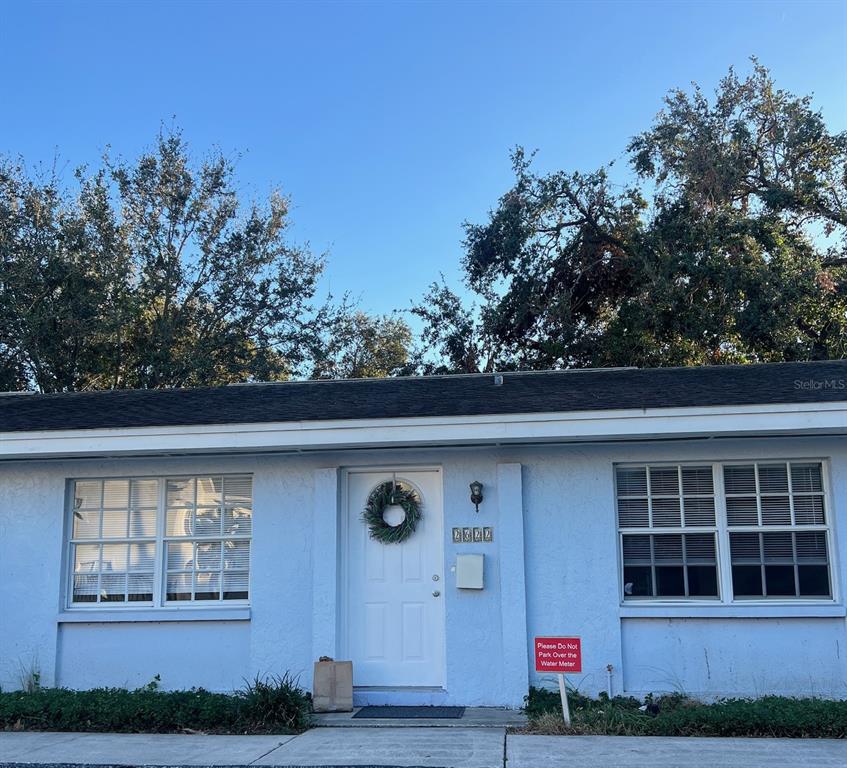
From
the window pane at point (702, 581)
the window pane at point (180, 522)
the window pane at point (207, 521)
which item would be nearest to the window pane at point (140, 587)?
the window pane at point (180, 522)

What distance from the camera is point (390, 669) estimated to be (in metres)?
8.62

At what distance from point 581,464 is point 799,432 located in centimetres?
196

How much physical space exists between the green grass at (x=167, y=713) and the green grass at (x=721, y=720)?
209 centimetres

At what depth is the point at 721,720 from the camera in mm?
6953

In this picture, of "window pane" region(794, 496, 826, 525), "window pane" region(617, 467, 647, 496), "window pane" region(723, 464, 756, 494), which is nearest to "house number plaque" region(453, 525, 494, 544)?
"window pane" region(617, 467, 647, 496)

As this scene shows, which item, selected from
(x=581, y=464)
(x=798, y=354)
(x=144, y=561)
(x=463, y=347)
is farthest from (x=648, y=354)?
(x=144, y=561)

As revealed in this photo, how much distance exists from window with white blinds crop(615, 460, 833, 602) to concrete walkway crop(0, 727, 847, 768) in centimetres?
185

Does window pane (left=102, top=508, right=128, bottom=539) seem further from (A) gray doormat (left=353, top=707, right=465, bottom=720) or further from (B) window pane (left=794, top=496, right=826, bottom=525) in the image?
(B) window pane (left=794, top=496, right=826, bottom=525)

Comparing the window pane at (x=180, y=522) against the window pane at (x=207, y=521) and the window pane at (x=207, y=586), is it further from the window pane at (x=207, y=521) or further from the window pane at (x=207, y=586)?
the window pane at (x=207, y=586)

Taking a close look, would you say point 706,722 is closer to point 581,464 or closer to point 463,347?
point 581,464

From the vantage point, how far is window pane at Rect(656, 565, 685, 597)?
8430 mm

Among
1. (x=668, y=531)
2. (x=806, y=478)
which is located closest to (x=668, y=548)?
(x=668, y=531)

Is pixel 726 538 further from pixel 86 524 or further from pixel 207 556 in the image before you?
pixel 86 524

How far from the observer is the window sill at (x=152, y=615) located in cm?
878
